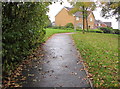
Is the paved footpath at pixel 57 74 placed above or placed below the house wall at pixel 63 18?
below

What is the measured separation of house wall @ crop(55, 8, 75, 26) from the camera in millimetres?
50719

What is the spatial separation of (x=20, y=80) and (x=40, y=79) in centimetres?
64

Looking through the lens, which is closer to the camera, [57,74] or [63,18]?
[57,74]

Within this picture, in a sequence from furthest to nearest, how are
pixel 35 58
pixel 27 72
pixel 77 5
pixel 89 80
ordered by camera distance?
pixel 77 5 → pixel 35 58 → pixel 27 72 → pixel 89 80

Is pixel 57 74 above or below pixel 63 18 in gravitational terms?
below

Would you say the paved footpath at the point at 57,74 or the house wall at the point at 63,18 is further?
the house wall at the point at 63,18

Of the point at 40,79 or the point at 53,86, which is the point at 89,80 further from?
the point at 40,79

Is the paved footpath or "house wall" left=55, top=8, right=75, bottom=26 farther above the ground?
"house wall" left=55, top=8, right=75, bottom=26

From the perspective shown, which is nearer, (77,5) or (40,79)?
(40,79)

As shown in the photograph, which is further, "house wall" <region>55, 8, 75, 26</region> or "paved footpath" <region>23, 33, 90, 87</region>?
"house wall" <region>55, 8, 75, 26</region>

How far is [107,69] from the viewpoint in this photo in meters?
6.38

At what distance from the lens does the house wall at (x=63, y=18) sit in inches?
1997

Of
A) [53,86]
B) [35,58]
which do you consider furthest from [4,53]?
[35,58]

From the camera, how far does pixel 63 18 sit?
52344 millimetres
